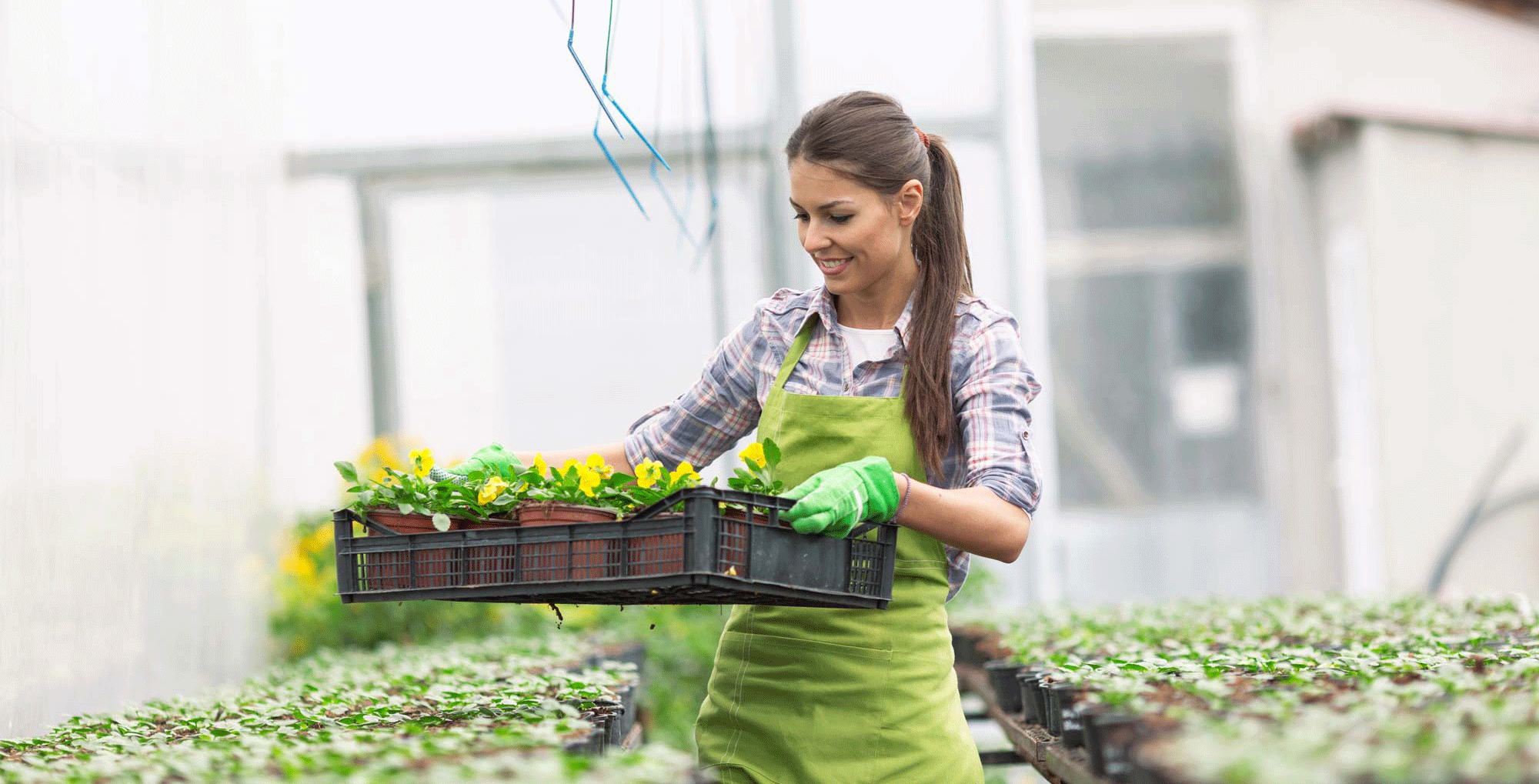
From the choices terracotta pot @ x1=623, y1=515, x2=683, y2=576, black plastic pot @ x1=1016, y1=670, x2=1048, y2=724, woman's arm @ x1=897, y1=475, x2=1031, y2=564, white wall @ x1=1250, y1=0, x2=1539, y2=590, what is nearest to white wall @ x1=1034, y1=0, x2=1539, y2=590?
white wall @ x1=1250, y1=0, x2=1539, y2=590

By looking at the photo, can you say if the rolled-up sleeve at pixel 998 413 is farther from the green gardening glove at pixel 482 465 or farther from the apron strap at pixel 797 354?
the green gardening glove at pixel 482 465

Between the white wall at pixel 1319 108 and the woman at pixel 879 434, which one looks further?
the white wall at pixel 1319 108

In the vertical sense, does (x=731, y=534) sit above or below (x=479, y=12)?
below

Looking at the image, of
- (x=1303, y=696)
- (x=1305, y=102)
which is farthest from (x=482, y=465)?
(x=1305, y=102)

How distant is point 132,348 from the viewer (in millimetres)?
3803

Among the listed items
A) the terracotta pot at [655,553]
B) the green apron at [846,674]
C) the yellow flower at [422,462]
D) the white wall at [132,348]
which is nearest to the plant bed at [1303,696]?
the green apron at [846,674]

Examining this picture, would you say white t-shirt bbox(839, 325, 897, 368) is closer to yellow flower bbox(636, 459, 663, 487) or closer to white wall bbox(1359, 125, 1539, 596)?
yellow flower bbox(636, 459, 663, 487)

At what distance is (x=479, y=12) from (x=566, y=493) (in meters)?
4.34

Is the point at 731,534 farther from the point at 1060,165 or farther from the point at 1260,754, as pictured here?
the point at 1060,165

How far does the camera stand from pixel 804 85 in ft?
17.8

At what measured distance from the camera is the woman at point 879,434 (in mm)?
1991

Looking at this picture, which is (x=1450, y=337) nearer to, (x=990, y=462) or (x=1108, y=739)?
(x=990, y=462)

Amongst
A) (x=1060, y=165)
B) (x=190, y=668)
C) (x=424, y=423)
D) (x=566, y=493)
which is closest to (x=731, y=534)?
(x=566, y=493)

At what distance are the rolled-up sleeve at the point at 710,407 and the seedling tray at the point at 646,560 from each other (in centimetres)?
37
